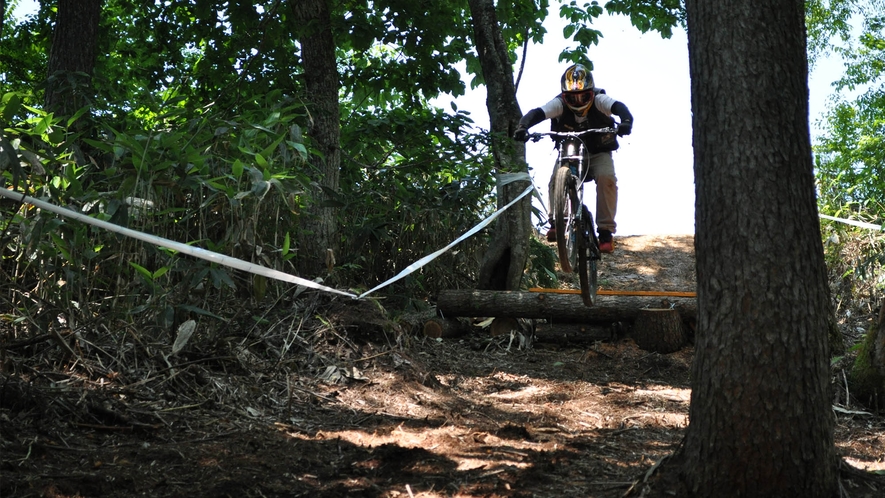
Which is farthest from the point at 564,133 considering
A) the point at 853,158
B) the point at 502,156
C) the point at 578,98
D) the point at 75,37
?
the point at 853,158

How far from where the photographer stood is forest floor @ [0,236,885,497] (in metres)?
3.61

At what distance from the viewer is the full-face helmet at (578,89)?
7.58m

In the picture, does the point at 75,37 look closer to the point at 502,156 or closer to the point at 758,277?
the point at 502,156

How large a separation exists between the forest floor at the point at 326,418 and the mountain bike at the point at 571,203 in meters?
1.12

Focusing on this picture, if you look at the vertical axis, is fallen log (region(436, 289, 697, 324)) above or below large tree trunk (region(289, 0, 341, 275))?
below

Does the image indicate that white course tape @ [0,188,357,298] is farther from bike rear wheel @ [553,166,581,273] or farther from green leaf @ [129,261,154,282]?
bike rear wheel @ [553,166,581,273]

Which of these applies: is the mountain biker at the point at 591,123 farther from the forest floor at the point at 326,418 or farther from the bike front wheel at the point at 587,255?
the forest floor at the point at 326,418

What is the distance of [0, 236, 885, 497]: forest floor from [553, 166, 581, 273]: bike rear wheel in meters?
1.13

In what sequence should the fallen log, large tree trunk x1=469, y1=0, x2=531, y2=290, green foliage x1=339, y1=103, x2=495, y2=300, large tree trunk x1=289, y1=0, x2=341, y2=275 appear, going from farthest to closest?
1. large tree trunk x1=469, y1=0, x2=531, y2=290
2. green foliage x1=339, y1=103, x2=495, y2=300
3. large tree trunk x1=289, y1=0, x2=341, y2=275
4. the fallen log


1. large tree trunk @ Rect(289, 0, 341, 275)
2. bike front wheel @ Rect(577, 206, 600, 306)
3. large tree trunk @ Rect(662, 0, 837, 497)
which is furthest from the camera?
large tree trunk @ Rect(289, 0, 341, 275)

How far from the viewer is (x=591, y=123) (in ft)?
25.5

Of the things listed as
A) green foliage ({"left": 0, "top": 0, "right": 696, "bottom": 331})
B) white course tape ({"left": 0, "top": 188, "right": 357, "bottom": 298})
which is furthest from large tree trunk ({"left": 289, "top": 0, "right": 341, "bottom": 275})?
white course tape ({"left": 0, "top": 188, "right": 357, "bottom": 298})

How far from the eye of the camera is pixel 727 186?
3232mm

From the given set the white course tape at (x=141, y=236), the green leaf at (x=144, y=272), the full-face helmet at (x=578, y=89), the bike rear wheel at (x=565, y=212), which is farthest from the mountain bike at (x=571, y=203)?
the green leaf at (x=144, y=272)
